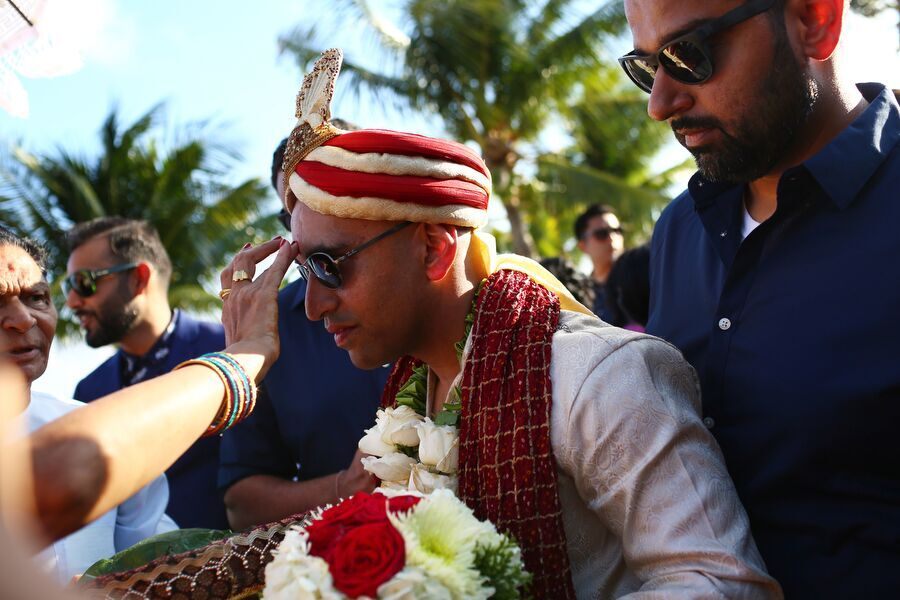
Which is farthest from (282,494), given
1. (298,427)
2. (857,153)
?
(857,153)

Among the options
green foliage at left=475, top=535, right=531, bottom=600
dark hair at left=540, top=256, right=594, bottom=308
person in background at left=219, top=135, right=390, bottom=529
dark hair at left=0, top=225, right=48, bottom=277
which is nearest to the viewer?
green foliage at left=475, top=535, right=531, bottom=600

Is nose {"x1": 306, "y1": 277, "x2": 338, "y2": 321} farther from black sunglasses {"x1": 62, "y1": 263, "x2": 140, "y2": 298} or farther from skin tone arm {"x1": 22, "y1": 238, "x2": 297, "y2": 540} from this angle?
black sunglasses {"x1": 62, "y1": 263, "x2": 140, "y2": 298}

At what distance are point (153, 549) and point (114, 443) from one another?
3.61ft

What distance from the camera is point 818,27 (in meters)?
2.78

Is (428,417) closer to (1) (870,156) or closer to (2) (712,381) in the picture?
(2) (712,381)

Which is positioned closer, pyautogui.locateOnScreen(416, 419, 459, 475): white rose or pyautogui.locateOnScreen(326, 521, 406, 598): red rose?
pyautogui.locateOnScreen(326, 521, 406, 598): red rose

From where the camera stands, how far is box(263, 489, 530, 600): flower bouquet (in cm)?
210

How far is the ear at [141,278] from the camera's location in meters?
6.71

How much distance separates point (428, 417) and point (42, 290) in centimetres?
211

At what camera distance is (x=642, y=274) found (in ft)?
17.9

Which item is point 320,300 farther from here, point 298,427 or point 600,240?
point 600,240

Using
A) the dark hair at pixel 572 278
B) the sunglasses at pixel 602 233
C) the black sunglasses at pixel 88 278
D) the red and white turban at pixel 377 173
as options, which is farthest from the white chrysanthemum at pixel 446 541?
the sunglasses at pixel 602 233

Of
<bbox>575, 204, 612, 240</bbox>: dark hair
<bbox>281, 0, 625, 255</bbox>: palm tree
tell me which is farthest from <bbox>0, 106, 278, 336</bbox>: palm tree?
<bbox>575, 204, 612, 240</bbox>: dark hair

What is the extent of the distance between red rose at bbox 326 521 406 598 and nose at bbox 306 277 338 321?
103 cm
